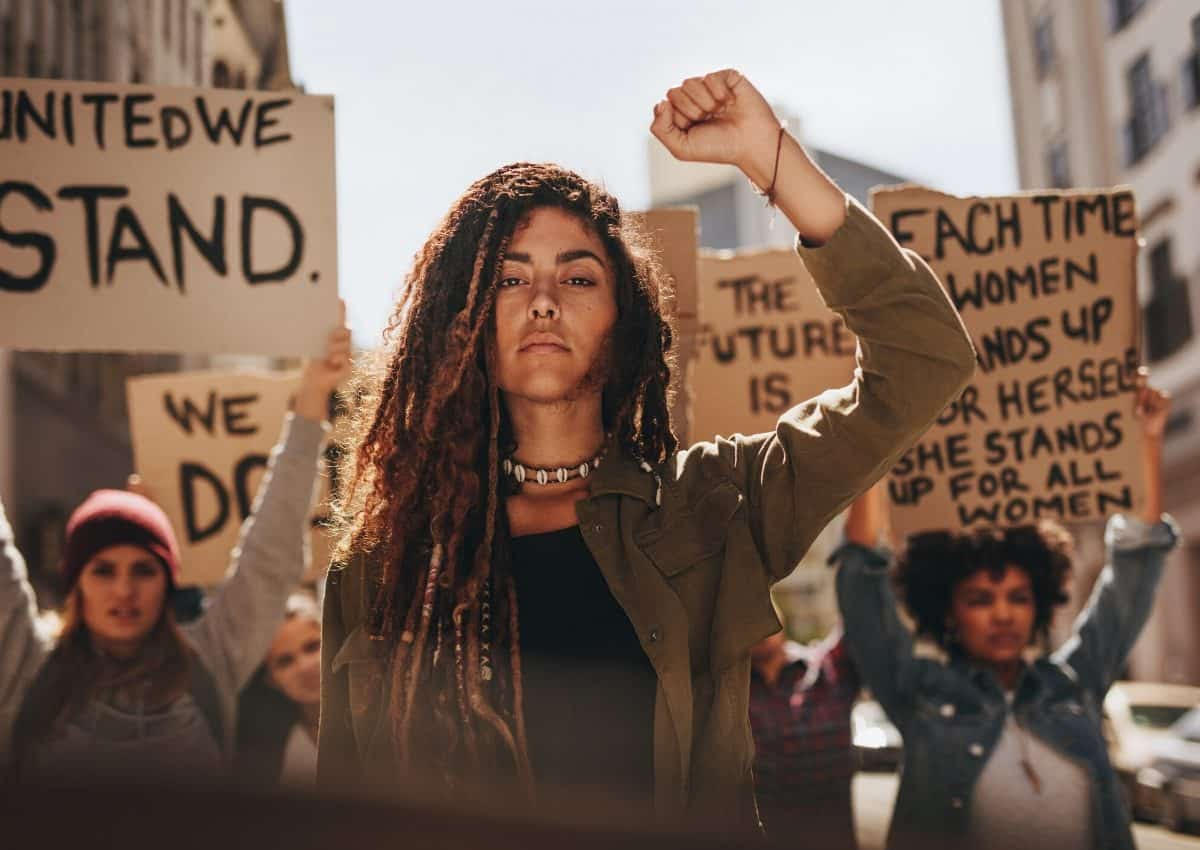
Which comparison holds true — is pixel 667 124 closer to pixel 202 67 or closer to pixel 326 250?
pixel 326 250

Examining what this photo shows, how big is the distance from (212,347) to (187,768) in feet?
10.6

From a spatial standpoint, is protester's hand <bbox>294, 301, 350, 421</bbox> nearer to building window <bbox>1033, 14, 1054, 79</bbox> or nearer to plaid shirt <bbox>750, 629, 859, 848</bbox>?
plaid shirt <bbox>750, 629, 859, 848</bbox>

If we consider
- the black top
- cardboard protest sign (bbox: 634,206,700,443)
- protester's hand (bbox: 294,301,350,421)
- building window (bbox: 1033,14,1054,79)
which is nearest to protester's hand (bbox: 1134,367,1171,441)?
cardboard protest sign (bbox: 634,206,700,443)

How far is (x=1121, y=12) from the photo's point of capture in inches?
885

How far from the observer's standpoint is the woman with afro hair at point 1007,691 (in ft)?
13.1

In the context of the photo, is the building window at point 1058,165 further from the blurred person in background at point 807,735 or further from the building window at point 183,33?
the blurred person in background at point 807,735

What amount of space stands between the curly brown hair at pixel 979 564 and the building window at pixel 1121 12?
61.6 ft

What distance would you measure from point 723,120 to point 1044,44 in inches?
1022

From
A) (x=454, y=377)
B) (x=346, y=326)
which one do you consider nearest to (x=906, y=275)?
(x=454, y=377)

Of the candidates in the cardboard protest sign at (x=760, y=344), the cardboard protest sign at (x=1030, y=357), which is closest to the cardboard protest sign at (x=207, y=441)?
the cardboard protest sign at (x=760, y=344)

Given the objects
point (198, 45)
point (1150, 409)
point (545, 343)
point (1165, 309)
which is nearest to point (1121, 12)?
point (1165, 309)

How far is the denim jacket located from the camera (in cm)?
401

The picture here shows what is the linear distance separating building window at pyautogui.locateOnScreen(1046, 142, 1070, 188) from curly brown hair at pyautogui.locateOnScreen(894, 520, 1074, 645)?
70.4ft

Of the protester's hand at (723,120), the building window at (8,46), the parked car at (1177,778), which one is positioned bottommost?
the parked car at (1177,778)
